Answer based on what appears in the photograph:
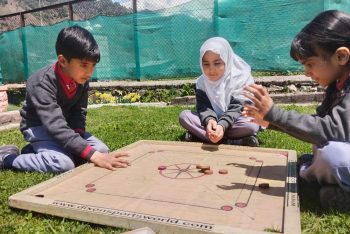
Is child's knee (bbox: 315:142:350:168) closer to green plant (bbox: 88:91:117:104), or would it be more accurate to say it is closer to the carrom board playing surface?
the carrom board playing surface

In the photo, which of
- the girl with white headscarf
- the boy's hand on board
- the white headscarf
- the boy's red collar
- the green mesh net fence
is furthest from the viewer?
the green mesh net fence

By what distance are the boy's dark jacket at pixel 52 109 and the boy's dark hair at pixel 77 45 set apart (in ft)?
0.74

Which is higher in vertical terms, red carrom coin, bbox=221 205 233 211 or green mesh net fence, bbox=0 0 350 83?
green mesh net fence, bbox=0 0 350 83

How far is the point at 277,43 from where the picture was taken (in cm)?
754

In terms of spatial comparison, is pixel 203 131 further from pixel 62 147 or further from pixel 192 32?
pixel 192 32

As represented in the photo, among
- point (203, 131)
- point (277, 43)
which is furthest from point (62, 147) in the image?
point (277, 43)

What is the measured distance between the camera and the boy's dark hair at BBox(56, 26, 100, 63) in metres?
2.84

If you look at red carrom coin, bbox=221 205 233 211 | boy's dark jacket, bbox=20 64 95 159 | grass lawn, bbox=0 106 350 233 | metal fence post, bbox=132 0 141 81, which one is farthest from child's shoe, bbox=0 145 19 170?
metal fence post, bbox=132 0 141 81

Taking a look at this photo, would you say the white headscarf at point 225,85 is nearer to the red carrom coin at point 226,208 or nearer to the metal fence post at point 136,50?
the red carrom coin at point 226,208

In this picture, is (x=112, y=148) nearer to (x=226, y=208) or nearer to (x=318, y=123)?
(x=226, y=208)

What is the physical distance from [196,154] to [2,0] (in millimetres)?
59264

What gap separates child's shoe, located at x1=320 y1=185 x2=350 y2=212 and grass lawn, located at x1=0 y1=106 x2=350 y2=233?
0.18 ft

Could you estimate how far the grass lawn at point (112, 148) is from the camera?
6.40ft

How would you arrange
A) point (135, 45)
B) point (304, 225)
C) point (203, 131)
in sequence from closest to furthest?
point (304, 225), point (203, 131), point (135, 45)
